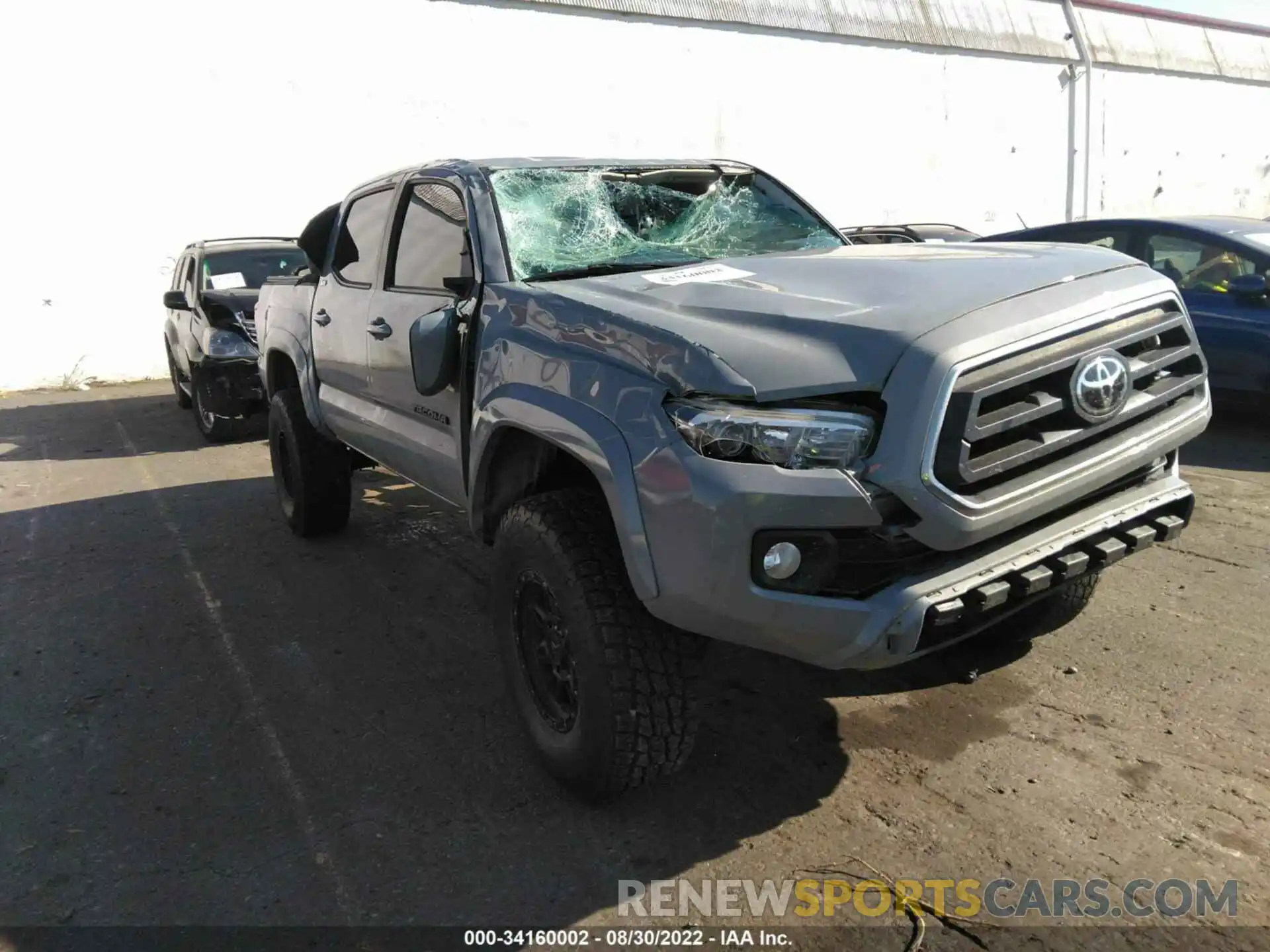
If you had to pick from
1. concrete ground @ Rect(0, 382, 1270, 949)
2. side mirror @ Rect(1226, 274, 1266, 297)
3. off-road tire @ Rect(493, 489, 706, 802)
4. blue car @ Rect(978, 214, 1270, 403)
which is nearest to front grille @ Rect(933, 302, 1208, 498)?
off-road tire @ Rect(493, 489, 706, 802)

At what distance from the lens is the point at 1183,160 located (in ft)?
76.4

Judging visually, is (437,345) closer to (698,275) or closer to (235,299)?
(698,275)

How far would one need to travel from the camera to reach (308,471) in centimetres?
531

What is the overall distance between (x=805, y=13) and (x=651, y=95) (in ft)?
12.4

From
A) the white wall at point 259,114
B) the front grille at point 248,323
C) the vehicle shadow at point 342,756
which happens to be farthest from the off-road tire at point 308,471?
the white wall at point 259,114

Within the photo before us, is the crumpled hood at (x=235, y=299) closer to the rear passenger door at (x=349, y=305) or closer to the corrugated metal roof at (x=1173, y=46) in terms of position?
the rear passenger door at (x=349, y=305)

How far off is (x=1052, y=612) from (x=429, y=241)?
8.84ft

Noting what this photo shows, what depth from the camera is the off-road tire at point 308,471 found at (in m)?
5.30

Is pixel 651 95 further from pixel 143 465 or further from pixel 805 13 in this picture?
pixel 143 465

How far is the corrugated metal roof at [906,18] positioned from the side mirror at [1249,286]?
11.3 m

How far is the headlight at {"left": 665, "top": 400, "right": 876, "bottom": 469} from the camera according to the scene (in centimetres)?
227

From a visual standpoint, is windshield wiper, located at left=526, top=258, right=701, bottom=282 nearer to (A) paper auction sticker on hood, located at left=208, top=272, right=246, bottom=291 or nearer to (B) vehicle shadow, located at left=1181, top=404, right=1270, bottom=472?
(B) vehicle shadow, located at left=1181, top=404, right=1270, bottom=472

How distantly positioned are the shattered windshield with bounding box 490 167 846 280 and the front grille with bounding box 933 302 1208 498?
1.38 meters

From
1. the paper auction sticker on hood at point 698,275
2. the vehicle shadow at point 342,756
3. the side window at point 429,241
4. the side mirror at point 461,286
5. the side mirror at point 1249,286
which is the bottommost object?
the vehicle shadow at point 342,756
